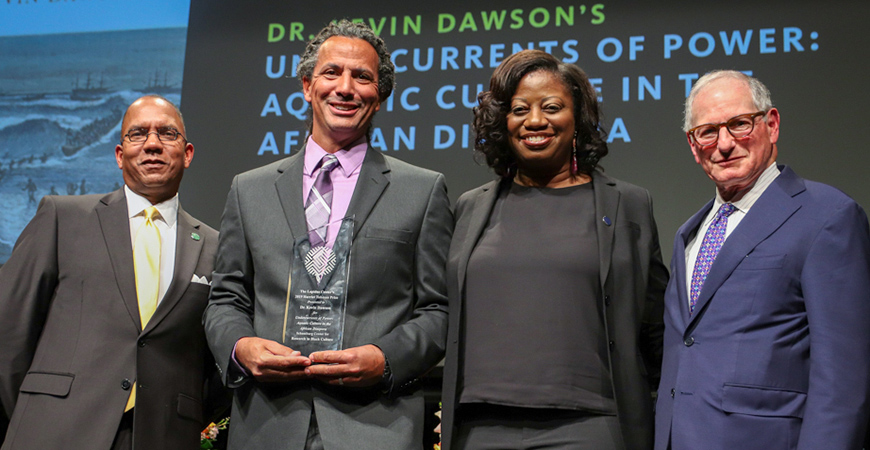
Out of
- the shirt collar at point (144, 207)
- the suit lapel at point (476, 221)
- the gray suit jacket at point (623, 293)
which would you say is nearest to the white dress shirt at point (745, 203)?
the gray suit jacket at point (623, 293)

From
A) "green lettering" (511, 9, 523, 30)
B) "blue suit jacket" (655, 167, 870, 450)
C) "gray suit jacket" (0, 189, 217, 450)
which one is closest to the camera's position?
"blue suit jacket" (655, 167, 870, 450)

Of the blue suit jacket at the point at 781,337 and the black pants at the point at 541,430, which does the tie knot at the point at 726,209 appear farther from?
the black pants at the point at 541,430


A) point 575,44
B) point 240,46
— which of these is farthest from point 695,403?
point 240,46

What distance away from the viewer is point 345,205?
245 centimetres

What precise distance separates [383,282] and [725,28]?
10.4ft

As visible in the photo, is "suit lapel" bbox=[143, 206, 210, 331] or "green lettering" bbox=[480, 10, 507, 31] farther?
"green lettering" bbox=[480, 10, 507, 31]

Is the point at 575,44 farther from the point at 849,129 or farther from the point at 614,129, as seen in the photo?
the point at 849,129

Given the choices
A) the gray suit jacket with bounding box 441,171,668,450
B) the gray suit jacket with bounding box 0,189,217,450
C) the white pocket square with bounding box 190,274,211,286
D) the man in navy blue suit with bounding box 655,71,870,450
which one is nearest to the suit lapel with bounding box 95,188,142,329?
the gray suit jacket with bounding box 0,189,217,450

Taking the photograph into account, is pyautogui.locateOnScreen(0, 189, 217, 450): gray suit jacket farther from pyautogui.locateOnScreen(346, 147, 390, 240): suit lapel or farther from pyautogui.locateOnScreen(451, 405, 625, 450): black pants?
pyautogui.locateOnScreen(451, 405, 625, 450): black pants

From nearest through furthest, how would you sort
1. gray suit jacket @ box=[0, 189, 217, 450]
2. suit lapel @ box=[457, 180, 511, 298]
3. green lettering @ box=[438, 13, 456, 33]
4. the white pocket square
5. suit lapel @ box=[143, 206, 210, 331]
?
suit lapel @ box=[457, 180, 511, 298]
gray suit jacket @ box=[0, 189, 217, 450]
suit lapel @ box=[143, 206, 210, 331]
the white pocket square
green lettering @ box=[438, 13, 456, 33]

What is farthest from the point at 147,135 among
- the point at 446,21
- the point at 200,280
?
the point at 446,21

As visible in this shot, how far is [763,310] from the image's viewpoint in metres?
2.12

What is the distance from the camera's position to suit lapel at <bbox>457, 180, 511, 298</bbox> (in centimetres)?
246

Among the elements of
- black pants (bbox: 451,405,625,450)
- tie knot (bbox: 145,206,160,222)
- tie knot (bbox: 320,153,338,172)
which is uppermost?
tie knot (bbox: 320,153,338,172)
